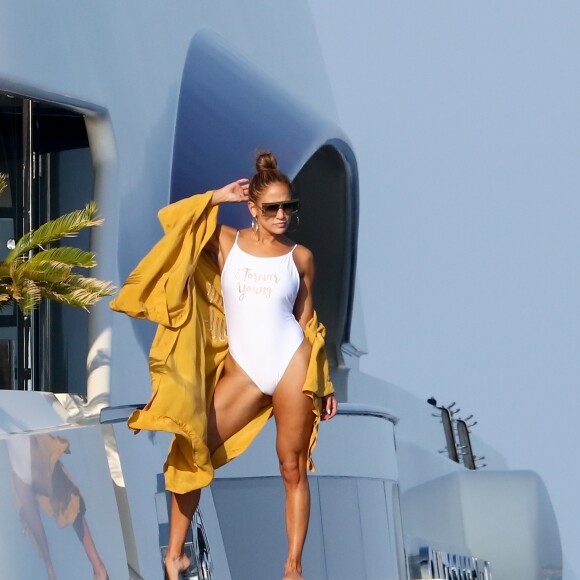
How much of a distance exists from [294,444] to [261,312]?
620 millimetres

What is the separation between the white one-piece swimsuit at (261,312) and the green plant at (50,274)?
2.03 meters

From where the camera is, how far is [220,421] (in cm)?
586

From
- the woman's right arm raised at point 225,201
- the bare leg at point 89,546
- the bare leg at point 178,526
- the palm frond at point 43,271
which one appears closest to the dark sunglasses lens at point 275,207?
the woman's right arm raised at point 225,201

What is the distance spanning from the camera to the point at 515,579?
13.5 metres

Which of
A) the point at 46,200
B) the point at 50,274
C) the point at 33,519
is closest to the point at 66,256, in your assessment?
the point at 50,274

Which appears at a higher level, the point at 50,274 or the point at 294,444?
the point at 50,274

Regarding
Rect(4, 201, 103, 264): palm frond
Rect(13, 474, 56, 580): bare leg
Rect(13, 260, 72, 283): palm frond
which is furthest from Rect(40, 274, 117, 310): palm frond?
Rect(13, 474, 56, 580): bare leg

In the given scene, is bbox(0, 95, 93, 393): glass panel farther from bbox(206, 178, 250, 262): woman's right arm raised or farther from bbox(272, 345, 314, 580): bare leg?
bbox(272, 345, 314, 580): bare leg

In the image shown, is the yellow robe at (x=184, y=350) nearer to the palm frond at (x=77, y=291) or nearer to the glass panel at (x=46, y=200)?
the palm frond at (x=77, y=291)

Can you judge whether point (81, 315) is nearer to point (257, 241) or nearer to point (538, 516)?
point (257, 241)

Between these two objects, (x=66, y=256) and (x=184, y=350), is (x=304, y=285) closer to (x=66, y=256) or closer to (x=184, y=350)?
(x=184, y=350)

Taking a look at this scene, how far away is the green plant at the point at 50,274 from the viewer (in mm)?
7598

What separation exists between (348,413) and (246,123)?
140 inches

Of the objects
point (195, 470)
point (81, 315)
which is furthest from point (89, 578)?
point (81, 315)
